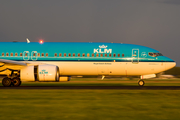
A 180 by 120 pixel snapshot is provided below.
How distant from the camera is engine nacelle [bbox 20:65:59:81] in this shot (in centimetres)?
2430

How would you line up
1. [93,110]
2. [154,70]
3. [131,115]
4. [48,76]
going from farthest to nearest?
[154,70]
[48,76]
[93,110]
[131,115]

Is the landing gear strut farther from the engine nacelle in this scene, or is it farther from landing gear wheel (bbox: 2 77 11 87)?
the engine nacelle

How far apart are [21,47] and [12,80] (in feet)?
11.5

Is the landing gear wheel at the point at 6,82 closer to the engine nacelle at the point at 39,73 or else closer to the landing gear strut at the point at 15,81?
the landing gear strut at the point at 15,81

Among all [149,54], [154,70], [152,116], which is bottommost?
[152,116]

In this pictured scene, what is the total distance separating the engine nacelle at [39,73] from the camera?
24.3 metres

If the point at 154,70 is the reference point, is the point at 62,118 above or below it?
below

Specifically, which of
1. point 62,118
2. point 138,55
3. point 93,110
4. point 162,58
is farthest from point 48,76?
point 62,118

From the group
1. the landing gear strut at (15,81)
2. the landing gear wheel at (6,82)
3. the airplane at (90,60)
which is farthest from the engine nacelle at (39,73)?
the landing gear wheel at (6,82)

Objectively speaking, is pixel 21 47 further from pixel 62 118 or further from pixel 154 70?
pixel 62 118

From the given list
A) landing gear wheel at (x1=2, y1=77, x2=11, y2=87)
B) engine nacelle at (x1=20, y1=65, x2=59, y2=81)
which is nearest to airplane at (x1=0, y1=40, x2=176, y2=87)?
landing gear wheel at (x1=2, y1=77, x2=11, y2=87)

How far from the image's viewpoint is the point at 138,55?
2664 cm

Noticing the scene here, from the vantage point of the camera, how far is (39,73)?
24312 mm

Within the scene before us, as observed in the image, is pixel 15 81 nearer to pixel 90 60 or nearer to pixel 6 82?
pixel 6 82
